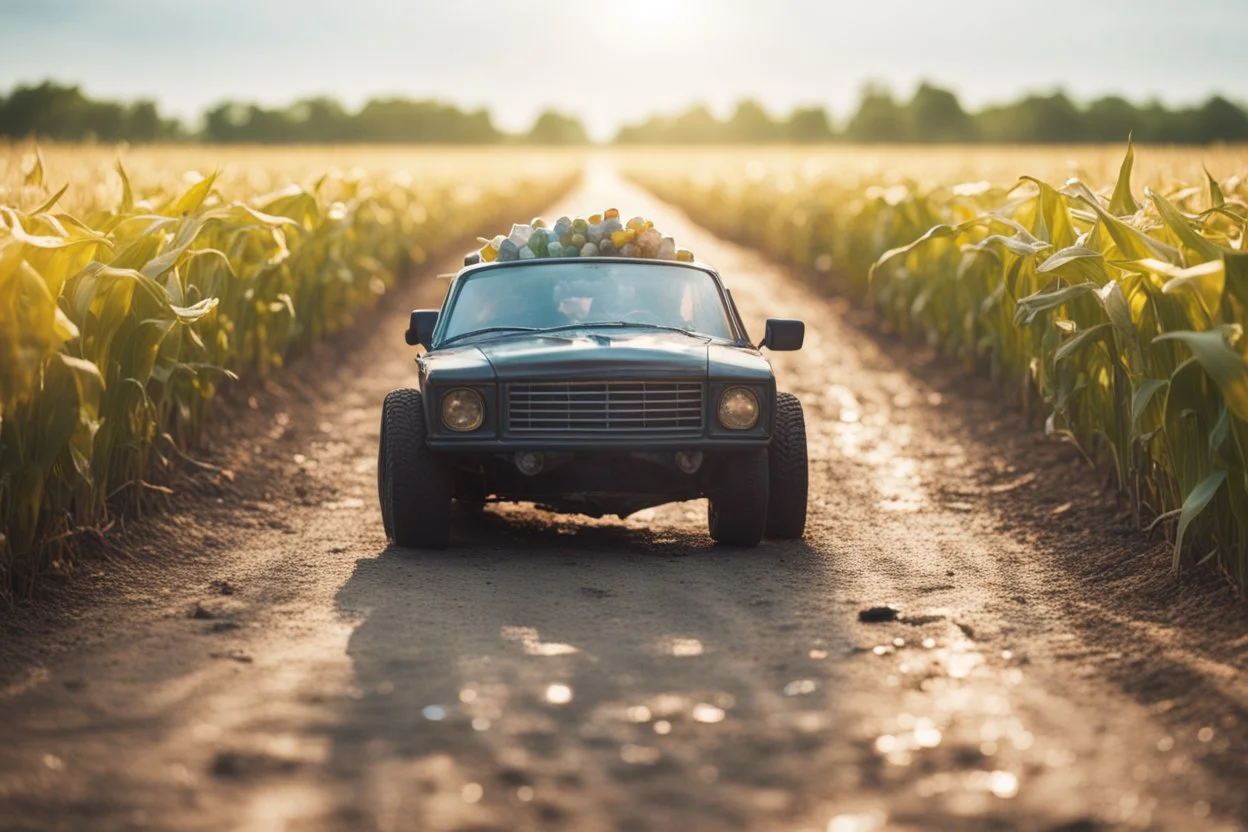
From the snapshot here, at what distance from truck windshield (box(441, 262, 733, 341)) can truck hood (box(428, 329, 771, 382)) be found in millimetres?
485

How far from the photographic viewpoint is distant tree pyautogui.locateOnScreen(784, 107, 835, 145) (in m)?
144

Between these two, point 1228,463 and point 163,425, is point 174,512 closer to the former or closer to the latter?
point 163,425

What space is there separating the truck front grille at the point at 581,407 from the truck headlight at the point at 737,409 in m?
0.29

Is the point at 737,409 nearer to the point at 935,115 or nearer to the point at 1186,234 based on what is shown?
the point at 1186,234

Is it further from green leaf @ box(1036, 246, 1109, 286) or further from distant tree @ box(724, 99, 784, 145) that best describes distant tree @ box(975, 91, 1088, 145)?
green leaf @ box(1036, 246, 1109, 286)

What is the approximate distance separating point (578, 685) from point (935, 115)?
11996cm

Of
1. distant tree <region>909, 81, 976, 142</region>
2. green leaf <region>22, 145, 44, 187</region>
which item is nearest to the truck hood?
green leaf <region>22, 145, 44, 187</region>

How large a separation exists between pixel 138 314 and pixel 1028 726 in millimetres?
4884

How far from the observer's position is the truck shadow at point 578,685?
167 inches

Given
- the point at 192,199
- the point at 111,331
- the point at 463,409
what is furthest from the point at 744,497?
the point at 192,199

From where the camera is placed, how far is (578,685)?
529 centimetres

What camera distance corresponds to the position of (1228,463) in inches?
244

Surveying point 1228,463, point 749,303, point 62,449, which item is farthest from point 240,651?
point 749,303

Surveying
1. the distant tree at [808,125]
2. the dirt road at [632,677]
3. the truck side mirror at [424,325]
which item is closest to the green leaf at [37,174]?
the dirt road at [632,677]
